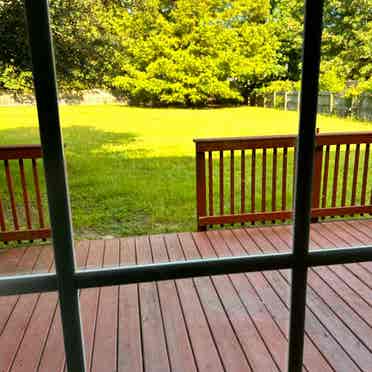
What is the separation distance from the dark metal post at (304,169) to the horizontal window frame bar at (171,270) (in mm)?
40

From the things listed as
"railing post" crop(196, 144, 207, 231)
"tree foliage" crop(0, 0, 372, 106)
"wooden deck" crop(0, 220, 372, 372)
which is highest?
"tree foliage" crop(0, 0, 372, 106)

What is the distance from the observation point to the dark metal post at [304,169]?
0.72m

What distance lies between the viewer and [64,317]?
0.80 metres

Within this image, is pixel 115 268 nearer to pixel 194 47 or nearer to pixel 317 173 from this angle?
pixel 317 173

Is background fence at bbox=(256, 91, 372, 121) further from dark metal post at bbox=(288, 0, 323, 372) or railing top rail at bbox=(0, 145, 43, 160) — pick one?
dark metal post at bbox=(288, 0, 323, 372)

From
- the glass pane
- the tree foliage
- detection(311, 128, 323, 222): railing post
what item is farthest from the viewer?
the tree foliage

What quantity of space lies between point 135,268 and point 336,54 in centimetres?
824

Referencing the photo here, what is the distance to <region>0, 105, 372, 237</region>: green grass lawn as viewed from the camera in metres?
4.19

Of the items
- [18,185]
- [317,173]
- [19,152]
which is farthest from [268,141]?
[18,185]

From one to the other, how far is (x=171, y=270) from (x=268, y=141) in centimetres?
254

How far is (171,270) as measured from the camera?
2.67 feet

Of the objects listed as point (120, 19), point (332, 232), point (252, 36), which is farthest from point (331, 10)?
point (332, 232)

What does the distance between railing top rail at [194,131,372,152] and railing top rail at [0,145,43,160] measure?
4.19 feet

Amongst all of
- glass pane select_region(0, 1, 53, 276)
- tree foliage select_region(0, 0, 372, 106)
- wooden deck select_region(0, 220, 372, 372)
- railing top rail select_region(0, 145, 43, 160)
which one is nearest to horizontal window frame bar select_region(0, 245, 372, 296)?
glass pane select_region(0, 1, 53, 276)
